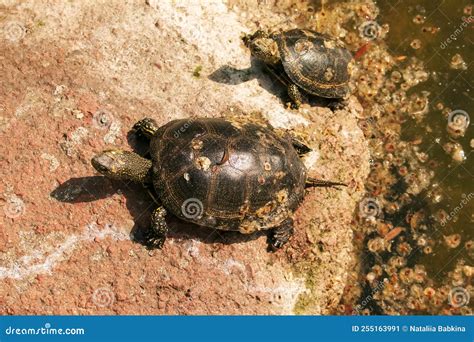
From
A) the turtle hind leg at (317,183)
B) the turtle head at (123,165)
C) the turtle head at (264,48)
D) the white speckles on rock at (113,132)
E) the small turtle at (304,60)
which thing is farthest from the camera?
the small turtle at (304,60)

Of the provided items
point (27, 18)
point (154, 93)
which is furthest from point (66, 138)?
point (27, 18)

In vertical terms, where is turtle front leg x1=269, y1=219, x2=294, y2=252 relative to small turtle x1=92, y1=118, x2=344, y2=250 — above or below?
below

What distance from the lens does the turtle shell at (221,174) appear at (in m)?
5.61

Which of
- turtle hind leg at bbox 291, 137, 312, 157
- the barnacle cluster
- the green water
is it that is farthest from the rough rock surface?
the green water

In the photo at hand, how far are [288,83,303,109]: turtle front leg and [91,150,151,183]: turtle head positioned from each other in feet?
8.12

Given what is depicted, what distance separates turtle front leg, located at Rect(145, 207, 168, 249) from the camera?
5.72m

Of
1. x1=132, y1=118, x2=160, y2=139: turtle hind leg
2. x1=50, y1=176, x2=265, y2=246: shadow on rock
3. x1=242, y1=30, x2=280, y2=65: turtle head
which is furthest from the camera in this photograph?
x1=242, y1=30, x2=280, y2=65: turtle head

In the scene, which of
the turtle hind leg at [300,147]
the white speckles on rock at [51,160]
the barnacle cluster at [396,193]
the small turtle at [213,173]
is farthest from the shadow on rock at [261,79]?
the white speckles on rock at [51,160]

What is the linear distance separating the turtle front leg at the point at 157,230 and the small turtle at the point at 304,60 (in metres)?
2.74

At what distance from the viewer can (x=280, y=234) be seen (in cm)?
623

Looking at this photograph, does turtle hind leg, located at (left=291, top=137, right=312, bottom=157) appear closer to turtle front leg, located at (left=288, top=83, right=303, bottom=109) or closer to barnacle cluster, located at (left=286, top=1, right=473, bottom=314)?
turtle front leg, located at (left=288, top=83, right=303, bottom=109)

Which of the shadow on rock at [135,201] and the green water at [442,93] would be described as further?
the green water at [442,93]

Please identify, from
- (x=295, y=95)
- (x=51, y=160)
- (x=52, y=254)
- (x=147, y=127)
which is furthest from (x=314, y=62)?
(x=52, y=254)

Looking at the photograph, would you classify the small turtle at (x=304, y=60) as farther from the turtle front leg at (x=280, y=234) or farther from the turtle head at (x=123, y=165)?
the turtle head at (x=123, y=165)
